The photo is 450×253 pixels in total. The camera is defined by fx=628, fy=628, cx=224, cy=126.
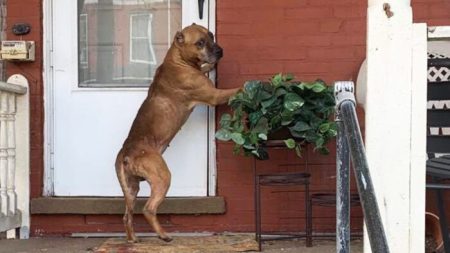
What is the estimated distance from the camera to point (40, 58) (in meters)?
5.03

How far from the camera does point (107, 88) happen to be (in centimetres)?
505

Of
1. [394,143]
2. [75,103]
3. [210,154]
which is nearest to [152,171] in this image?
[210,154]

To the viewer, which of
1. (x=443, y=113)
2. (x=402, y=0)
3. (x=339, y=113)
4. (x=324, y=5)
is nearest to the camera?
(x=339, y=113)

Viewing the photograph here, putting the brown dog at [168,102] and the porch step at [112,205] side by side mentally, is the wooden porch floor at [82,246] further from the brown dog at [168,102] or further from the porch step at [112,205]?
the brown dog at [168,102]

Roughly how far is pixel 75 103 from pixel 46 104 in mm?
236

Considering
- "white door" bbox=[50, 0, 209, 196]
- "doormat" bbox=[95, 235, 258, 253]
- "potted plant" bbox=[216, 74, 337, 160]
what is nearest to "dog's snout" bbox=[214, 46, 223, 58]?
"potted plant" bbox=[216, 74, 337, 160]

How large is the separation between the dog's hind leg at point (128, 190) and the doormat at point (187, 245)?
11 cm

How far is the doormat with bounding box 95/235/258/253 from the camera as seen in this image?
429 centimetres

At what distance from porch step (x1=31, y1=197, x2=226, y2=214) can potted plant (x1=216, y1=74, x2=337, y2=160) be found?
738mm

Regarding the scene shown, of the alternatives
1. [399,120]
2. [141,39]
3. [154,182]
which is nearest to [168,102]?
[154,182]

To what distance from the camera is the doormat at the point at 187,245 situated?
429 cm

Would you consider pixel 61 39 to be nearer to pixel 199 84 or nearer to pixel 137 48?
pixel 137 48

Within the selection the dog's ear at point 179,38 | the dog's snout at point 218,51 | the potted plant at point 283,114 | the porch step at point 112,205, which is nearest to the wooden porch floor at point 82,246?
the porch step at point 112,205

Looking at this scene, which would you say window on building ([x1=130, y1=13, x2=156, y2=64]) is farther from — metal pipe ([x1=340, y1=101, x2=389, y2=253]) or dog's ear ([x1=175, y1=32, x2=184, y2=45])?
metal pipe ([x1=340, y1=101, x2=389, y2=253])
